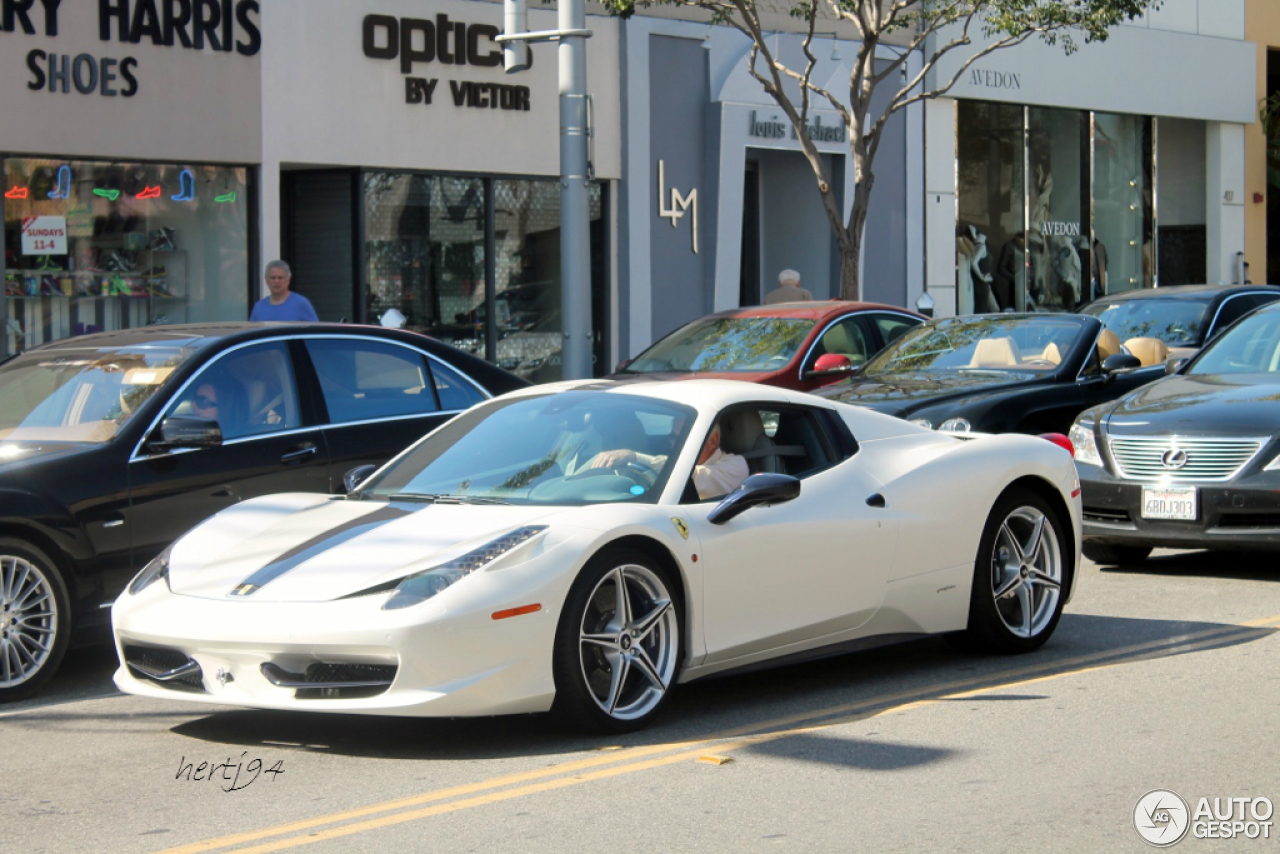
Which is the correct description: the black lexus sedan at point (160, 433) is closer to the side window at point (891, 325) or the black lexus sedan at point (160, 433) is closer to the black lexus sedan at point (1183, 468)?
the black lexus sedan at point (1183, 468)

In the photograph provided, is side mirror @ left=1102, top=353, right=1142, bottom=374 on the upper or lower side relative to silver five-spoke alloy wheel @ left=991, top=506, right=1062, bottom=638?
upper

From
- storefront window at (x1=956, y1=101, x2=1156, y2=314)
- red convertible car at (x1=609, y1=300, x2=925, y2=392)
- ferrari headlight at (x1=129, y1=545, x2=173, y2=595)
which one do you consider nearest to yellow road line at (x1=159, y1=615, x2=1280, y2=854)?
ferrari headlight at (x1=129, y1=545, x2=173, y2=595)

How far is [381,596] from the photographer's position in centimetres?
597

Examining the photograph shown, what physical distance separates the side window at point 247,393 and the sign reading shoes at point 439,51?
10928 mm

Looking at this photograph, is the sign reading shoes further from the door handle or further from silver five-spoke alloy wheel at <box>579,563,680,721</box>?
silver five-spoke alloy wheel at <box>579,563,680,721</box>

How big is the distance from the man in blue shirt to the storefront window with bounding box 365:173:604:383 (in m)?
4.58

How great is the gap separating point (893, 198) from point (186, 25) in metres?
11.8

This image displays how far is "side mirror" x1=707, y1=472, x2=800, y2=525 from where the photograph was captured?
22.0ft

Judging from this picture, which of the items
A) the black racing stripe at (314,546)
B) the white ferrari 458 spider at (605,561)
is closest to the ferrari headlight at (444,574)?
the white ferrari 458 spider at (605,561)

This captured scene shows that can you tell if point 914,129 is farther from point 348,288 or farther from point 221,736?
point 221,736

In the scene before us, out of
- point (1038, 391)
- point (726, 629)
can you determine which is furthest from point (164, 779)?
point (1038, 391)

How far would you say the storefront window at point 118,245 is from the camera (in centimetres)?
1673

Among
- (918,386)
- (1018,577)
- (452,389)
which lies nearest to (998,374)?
(918,386)

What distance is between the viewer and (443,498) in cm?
691
